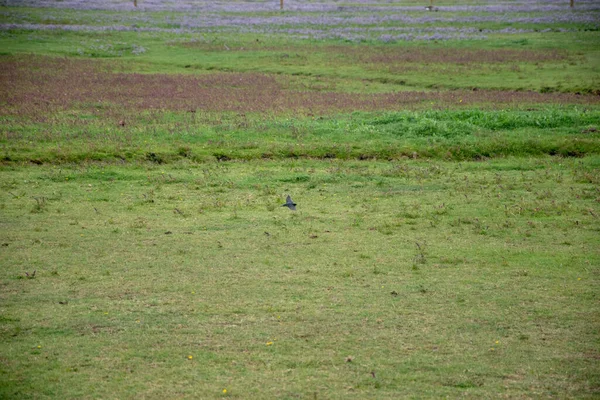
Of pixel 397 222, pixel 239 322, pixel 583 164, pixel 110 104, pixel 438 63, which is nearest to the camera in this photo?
pixel 239 322

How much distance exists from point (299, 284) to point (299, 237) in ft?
7.88

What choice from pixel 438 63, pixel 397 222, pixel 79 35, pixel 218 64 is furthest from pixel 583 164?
pixel 79 35

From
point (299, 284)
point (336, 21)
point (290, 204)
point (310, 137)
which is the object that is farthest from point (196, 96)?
point (336, 21)

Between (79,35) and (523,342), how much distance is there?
5056cm

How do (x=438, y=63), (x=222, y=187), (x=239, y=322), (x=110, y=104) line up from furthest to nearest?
(x=438, y=63), (x=110, y=104), (x=222, y=187), (x=239, y=322)

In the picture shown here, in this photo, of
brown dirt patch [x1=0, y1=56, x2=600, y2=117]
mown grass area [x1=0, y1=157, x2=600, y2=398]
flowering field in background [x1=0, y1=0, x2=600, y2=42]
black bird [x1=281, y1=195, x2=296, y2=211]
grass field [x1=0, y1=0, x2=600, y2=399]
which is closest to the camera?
mown grass area [x1=0, y1=157, x2=600, y2=398]

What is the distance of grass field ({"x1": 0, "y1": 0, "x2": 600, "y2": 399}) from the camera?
7.49 meters

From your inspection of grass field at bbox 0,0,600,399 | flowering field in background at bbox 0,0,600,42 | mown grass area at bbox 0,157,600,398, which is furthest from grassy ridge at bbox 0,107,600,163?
flowering field in background at bbox 0,0,600,42

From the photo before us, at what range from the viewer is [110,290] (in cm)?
971

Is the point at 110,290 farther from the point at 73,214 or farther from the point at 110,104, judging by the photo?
the point at 110,104

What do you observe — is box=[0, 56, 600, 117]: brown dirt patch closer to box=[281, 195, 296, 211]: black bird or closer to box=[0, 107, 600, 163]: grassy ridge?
box=[0, 107, 600, 163]: grassy ridge

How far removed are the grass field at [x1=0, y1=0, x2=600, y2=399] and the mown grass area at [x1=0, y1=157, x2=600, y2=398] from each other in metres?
0.05

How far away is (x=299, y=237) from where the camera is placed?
487 inches

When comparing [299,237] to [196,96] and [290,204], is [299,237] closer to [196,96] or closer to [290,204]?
[290,204]
